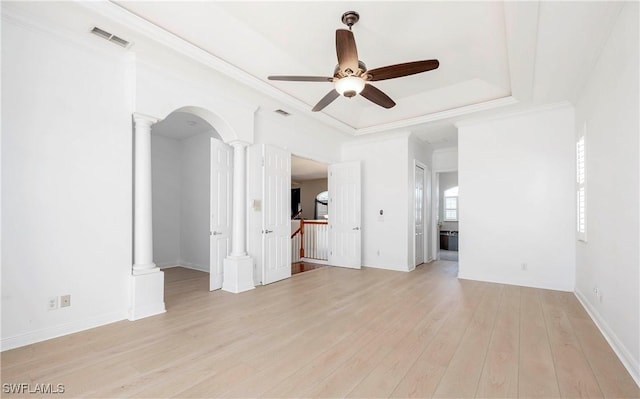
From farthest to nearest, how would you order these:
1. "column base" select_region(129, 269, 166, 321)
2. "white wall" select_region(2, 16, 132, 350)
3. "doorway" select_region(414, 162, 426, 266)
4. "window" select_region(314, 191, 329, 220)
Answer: "window" select_region(314, 191, 329, 220), "doorway" select_region(414, 162, 426, 266), "column base" select_region(129, 269, 166, 321), "white wall" select_region(2, 16, 132, 350)

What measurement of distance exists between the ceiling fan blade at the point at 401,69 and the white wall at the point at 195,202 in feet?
14.3

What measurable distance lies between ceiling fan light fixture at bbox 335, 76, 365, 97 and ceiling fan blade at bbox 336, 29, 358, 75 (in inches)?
2.7

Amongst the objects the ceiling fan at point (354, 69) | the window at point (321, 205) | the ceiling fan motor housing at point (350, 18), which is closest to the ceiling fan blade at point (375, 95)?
the ceiling fan at point (354, 69)

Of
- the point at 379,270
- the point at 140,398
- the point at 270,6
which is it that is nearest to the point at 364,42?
the point at 270,6

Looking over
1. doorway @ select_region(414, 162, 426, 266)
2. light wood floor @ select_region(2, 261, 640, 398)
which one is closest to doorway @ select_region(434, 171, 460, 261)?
doorway @ select_region(414, 162, 426, 266)

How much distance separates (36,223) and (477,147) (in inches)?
245

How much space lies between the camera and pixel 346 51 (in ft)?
8.73

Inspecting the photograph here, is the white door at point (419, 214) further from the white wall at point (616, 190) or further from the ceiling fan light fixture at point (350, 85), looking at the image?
the ceiling fan light fixture at point (350, 85)

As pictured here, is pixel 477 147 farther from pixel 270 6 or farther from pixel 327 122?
pixel 270 6

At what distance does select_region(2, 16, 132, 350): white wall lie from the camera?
264 centimetres

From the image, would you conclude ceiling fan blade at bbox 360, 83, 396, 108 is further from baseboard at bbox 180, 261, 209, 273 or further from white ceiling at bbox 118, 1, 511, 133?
baseboard at bbox 180, 261, 209, 273

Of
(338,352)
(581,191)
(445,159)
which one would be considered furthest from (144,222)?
(445,159)

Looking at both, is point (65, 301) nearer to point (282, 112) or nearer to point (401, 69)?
point (282, 112)

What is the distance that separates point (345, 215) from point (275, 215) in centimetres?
192
